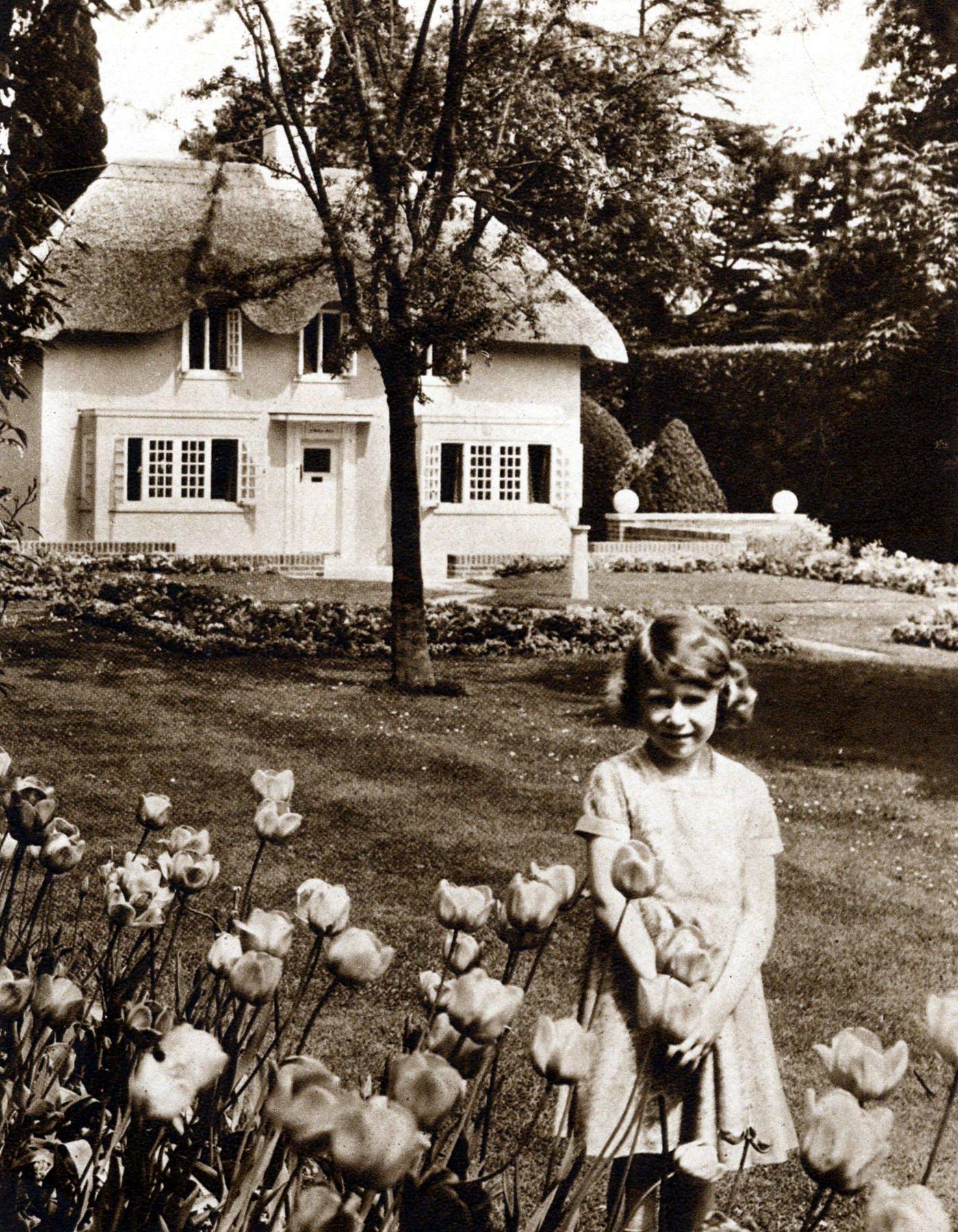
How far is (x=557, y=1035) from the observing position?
1.19 m

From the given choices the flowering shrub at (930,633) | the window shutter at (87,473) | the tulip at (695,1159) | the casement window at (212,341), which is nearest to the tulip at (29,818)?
the tulip at (695,1159)

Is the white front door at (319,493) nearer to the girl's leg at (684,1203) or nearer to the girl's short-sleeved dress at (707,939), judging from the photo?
the girl's short-sleeved dress at (707,939)

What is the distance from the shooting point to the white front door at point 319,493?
371 inches

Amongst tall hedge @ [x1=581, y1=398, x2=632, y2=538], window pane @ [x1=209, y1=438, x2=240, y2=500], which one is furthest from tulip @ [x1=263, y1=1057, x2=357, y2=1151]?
tall hedge @ [x1=581, y1=398, x2=632, y2=538]

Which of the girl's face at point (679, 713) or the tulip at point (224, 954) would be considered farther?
the girl's face at point (679, 713)

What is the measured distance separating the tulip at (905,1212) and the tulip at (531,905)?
0.56m

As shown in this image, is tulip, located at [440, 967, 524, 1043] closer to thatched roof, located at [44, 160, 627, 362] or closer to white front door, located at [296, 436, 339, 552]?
thatched roof, located at [44, 160, 627, 362]

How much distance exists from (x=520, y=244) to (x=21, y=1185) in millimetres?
5736

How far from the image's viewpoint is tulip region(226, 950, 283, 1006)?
1273 mm

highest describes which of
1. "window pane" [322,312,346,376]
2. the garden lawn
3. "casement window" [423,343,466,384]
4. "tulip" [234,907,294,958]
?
"window pane" [322,312,346,376]

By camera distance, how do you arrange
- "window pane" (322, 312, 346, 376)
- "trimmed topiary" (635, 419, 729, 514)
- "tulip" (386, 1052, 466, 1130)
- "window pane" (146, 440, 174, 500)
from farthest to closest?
1. "trimmed topiary" (635, 419, 729, 514)
2. "window pane" (146, 440, 174, 500)
3. "window pane" (322, 312, 346, 376)
4. "tulip" (386, 1052, 466, 1130)

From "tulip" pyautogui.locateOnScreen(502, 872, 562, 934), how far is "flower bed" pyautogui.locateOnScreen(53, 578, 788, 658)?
22.1 feet

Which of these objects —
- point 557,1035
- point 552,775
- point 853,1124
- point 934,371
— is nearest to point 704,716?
point 557,1035

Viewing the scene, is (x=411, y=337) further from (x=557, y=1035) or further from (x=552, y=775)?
(x=557, y=1035)
